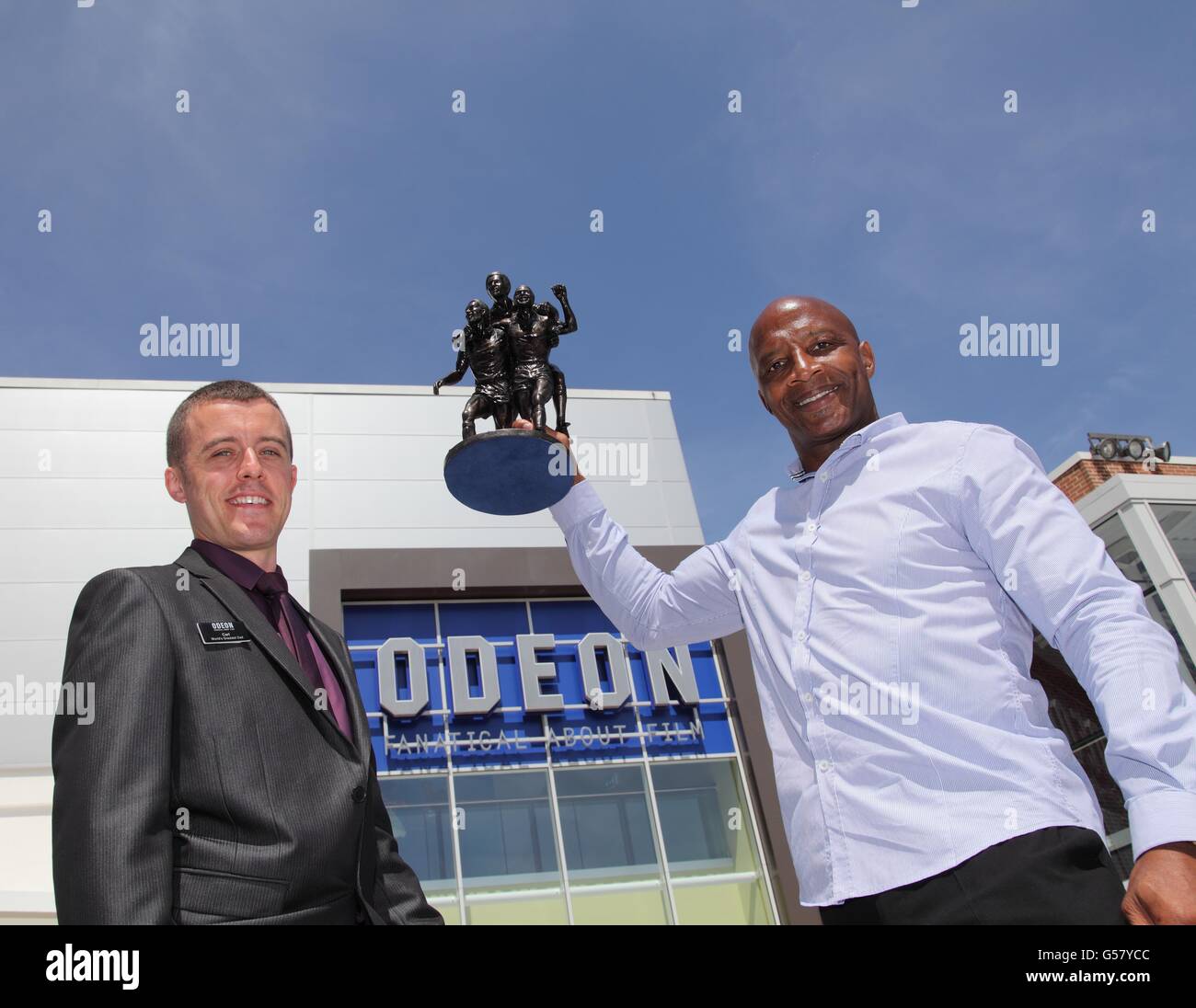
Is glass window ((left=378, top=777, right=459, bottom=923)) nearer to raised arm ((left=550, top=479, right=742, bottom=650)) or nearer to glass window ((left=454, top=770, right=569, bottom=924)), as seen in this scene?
glass window ((left=454, top=770, right=569, bottom=924))

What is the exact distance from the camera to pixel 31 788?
40.6 ft

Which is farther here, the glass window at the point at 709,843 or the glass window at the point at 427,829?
the glass window at the point at 709,843

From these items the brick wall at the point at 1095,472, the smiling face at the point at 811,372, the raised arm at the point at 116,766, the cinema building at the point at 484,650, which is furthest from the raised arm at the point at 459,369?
the brick wall at the point at 1095,472

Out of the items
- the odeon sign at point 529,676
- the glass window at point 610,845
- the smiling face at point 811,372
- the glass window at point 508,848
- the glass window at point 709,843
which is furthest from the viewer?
the odeon sign at point 529,676

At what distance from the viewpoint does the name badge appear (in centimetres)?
217

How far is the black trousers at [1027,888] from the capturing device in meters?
1.83

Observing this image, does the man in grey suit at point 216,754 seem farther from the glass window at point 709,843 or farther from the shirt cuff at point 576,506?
the glass window at point 709,843

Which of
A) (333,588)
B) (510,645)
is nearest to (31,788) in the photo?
(333,588)

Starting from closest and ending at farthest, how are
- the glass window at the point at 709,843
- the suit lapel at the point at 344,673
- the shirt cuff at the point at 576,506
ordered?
the suit lapel at the point at 344,673, the shirt cuff at the point at 576,506, the glass window at the point at 709,843

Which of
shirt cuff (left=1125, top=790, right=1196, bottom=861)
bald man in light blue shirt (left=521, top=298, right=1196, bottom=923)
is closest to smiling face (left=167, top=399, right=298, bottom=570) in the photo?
bald man in light blue shirt (left=521, top=298, right=1196, bottom=923)

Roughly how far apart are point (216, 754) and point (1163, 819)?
6.32 ft

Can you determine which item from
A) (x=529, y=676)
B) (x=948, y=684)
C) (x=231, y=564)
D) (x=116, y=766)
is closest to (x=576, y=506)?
(x=231, y=564)

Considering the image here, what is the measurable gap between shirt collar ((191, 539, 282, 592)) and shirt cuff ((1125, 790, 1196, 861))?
211 cm
